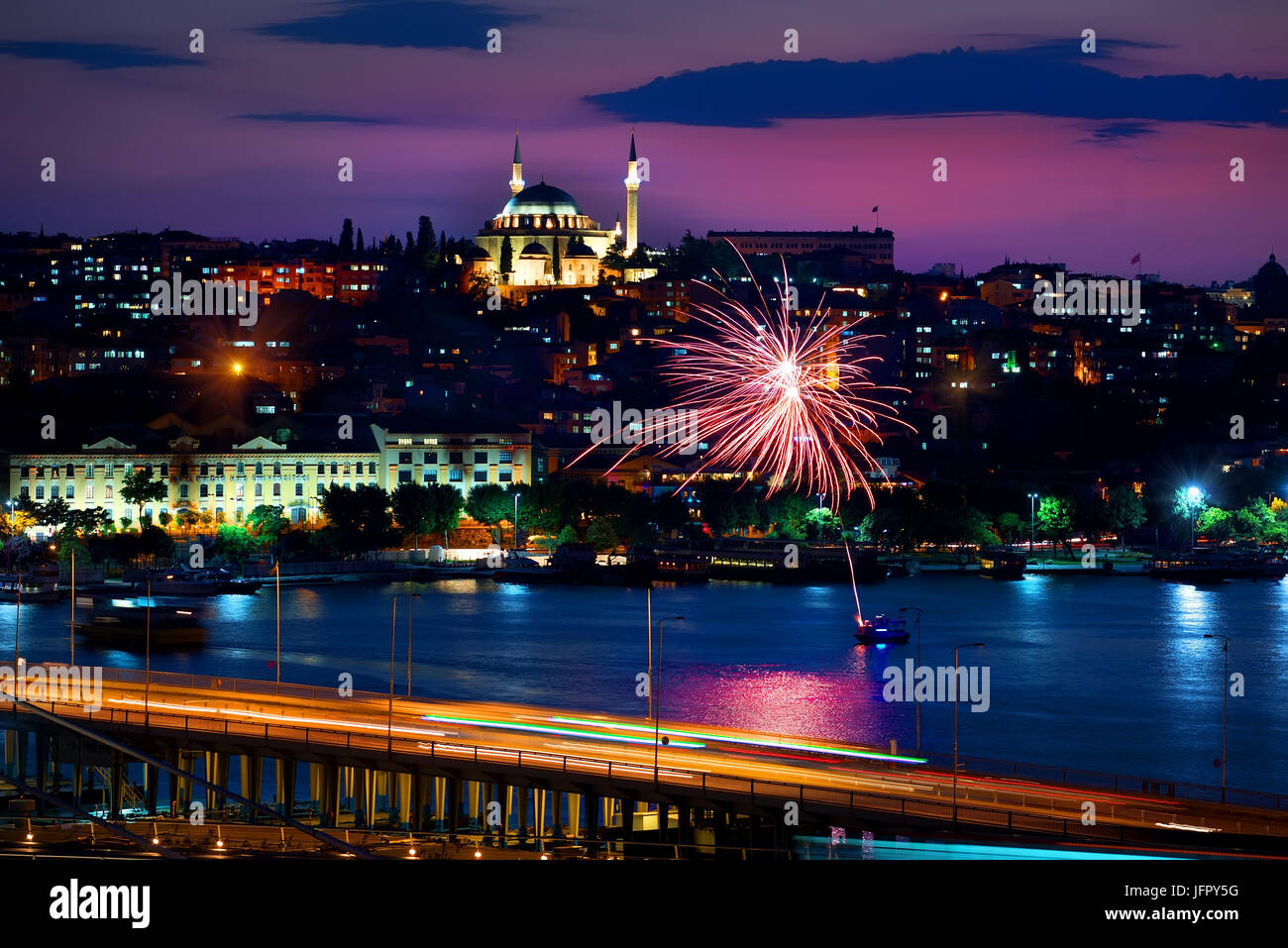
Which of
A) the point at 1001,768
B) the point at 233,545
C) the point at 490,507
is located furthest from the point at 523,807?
the point at 490,507

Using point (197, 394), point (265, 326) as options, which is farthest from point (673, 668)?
point (265, 326)

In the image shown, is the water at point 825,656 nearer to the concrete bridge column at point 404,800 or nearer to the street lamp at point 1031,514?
the concrete bridge column at point 404,800

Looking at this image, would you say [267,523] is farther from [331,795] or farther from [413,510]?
[331,795]

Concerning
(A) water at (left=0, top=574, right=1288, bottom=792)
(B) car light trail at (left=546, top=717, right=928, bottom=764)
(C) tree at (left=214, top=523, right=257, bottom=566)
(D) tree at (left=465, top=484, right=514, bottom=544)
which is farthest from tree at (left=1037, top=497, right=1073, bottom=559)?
(B) car light trail at (left=546, top=717, right=928, bottom=764)

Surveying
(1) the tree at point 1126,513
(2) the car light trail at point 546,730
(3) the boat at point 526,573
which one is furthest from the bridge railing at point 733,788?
(1) the tree at point 1126,513

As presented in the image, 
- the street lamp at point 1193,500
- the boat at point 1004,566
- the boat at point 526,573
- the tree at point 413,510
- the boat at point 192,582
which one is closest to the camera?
the boat at point 192,582
